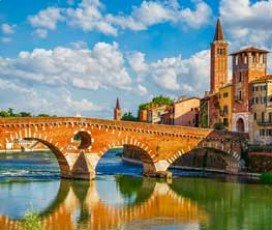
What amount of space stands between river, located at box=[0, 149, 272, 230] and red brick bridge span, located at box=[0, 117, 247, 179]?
5.45 feet

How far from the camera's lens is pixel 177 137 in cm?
5200

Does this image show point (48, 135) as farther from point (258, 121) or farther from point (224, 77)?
point (224, 77)

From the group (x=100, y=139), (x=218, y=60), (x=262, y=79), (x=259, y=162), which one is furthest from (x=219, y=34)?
(x=100, y=139)

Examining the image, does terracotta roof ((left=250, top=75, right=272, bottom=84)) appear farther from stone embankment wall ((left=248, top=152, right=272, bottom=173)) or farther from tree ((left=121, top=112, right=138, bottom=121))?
tree ((left=121, top=112, right=138, bottom=121))

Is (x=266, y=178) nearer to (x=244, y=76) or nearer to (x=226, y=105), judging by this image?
(x=244, y=76)

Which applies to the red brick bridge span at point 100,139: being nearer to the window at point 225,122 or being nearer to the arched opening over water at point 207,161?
the arched opening over water at point 207,161

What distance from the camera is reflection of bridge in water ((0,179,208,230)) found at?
29.7m

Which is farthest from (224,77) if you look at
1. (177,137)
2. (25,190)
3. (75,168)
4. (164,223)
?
(164,223)

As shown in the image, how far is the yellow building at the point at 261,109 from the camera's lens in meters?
55.4

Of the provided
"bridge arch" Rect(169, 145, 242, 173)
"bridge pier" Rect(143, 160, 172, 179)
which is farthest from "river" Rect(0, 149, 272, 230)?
"bridge arch" Rect(169, 145, 242, 173)

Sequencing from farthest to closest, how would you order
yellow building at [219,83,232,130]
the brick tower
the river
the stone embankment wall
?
yellow building at [219,83,232,130]
the brick tower
the stone embankment wall
the river

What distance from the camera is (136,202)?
38.2 metres

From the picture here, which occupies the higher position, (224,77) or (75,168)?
(224,77)

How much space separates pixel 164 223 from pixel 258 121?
93.5 feet
